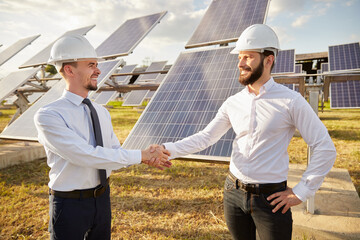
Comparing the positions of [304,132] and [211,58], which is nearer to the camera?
[304,132]

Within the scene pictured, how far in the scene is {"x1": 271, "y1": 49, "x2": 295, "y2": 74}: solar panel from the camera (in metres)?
13.8

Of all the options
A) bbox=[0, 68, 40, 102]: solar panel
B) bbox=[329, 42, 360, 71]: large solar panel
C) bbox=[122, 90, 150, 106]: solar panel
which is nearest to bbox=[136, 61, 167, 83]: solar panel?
bbox=[122, 90, 150, 106]: solar panel

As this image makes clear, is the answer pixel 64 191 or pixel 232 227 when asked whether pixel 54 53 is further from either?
pixel 232 227

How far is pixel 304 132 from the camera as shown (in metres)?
2.27

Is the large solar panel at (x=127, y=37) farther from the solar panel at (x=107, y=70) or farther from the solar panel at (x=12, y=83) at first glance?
the solar panel at (x=12, y=83)

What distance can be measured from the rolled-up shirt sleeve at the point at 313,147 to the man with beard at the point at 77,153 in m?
1.85

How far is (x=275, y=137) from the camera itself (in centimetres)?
236

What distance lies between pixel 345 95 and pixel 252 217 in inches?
543

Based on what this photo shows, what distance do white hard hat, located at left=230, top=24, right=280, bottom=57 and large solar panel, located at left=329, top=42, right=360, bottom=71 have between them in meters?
13.4

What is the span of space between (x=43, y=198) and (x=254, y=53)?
6331mm

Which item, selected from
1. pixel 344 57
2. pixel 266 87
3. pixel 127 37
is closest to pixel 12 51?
pixel 127 37

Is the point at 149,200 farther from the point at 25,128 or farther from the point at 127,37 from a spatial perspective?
the point at 127,37

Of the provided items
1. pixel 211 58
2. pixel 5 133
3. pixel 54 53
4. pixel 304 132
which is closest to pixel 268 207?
pixel 304 132

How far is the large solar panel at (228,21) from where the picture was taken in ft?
27.3
